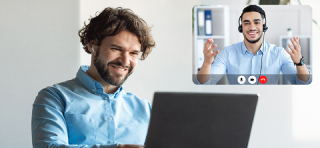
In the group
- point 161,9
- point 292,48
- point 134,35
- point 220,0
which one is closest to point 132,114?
point 134,35

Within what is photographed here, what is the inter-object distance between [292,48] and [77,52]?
147cm

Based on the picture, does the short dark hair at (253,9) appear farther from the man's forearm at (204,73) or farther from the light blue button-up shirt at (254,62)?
the man's forearm at (204,73)

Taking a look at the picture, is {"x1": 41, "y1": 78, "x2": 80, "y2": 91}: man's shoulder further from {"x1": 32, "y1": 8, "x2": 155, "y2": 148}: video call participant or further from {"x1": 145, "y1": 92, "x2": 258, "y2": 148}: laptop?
{"x1": 145, "y1": 92, "x2": 258, "y2": 148}: laptop

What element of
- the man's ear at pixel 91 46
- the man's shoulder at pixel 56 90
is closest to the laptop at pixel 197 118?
the man's shoulder at pixel 56 90

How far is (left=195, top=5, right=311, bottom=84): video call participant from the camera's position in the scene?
194 centimetres

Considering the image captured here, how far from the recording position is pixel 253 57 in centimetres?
194

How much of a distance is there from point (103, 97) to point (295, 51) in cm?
135

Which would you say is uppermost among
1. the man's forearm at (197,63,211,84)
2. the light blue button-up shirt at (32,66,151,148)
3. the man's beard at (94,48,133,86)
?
the man's beard at (94,48,133,86)

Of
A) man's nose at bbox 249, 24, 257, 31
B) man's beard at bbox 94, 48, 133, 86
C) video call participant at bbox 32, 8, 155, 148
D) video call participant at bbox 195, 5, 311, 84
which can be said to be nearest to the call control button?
video call participant at bbox 195, 5, 311, 84

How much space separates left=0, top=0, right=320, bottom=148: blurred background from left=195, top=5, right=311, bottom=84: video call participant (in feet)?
0.33

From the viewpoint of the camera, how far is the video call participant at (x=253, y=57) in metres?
1.94

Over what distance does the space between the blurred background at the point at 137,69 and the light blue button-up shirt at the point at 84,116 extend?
579 millimetres

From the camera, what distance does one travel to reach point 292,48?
1957 millimetres

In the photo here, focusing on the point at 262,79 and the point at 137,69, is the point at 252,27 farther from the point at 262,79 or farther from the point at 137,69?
the point at 137,69
